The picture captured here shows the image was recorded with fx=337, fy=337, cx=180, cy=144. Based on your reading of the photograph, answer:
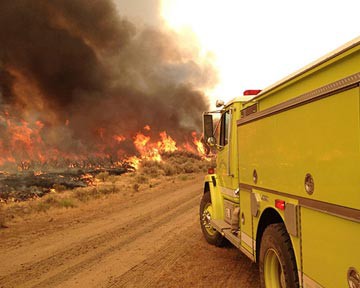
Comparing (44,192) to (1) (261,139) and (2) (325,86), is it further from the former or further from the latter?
(2) (325,86)

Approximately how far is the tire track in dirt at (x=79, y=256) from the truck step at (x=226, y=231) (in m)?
2.39

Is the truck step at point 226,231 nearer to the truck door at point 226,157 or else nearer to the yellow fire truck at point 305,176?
the yellow fire truck at point 305,176

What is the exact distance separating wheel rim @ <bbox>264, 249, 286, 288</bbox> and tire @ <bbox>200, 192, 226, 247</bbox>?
2813mm

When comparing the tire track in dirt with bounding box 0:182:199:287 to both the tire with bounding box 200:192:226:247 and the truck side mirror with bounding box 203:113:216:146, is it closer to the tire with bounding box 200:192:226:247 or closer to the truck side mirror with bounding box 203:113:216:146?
the tire with bounding box 200:192:226:247

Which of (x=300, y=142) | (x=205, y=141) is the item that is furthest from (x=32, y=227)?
(x=300, y=142)

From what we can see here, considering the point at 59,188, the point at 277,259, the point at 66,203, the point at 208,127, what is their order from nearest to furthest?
the point at 277,259, the point at 208,127, the point at 66,203, the point at 59,188

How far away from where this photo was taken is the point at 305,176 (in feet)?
9.95

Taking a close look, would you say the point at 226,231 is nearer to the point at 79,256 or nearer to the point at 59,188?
the point at 79,256

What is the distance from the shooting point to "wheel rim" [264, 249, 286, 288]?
153 inches

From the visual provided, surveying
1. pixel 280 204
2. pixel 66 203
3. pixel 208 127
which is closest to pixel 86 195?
pixel 66 203

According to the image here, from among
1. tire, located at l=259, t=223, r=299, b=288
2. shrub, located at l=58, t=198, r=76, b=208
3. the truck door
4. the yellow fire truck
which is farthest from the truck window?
shrub, located at l=58, t=198, r=76, b=208

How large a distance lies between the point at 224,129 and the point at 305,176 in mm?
3492

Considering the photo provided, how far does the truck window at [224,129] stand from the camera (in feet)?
20.6

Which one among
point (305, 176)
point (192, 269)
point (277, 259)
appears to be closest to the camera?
point (305, 176)
